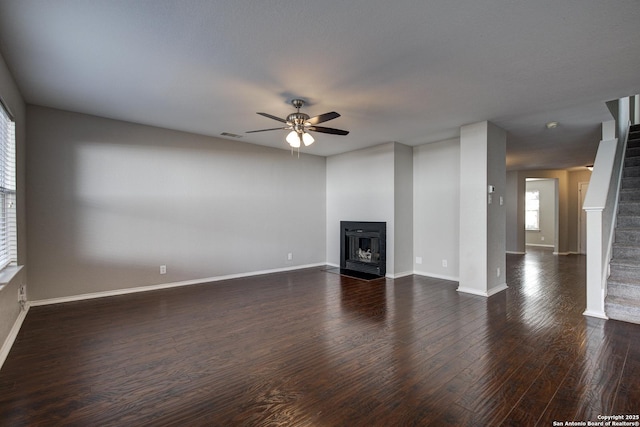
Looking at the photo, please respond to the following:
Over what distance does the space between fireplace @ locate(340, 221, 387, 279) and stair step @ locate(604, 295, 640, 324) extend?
3.03 m

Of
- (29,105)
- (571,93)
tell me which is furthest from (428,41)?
(29,105)

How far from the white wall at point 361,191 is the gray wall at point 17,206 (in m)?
5.04

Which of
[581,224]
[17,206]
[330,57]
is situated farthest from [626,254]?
[17,206]

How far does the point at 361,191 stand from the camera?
6.14 meters

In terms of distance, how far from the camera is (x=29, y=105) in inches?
149

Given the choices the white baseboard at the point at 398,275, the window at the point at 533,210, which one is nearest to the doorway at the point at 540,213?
the window at the point at 533,210

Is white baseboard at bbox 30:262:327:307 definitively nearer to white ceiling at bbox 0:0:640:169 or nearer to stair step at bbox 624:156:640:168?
white ceiling at bbox 0:0:640:169

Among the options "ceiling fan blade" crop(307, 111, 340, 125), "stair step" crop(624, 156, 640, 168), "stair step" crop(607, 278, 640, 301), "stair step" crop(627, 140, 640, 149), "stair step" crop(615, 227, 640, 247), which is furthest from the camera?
"stair step" crop(627, 140, 640, 149)

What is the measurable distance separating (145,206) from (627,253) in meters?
6.66

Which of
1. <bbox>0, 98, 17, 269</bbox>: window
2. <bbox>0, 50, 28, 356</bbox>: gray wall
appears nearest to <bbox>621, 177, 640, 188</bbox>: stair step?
<bbox>0, 50, 28, 356</bbox>: gray wall

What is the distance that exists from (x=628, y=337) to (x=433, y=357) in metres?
2.06

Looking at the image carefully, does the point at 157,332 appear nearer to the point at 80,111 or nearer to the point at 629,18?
the point at 80,111

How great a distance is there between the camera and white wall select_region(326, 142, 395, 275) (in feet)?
18.3

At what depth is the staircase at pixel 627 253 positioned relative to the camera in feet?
10.8
